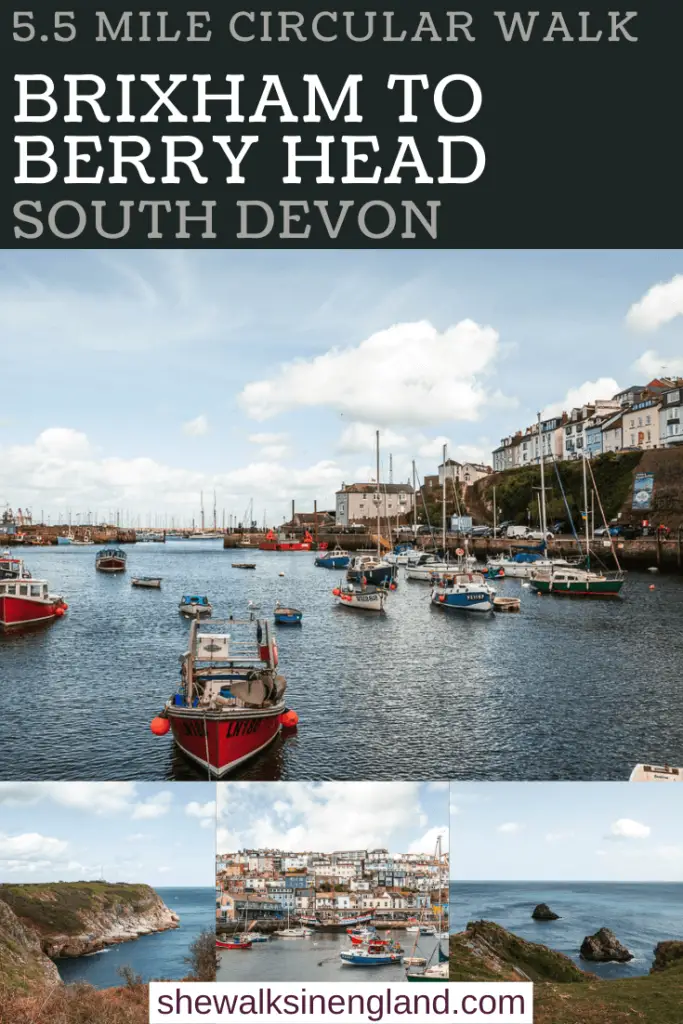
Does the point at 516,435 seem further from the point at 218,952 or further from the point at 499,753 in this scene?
the point at 218,952

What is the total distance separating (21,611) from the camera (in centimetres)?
2228

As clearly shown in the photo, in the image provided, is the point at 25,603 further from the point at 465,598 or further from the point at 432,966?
the point at 432,966

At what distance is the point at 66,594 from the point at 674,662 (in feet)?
66.0

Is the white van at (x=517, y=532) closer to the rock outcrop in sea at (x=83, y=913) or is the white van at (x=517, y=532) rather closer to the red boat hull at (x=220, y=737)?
the red boat hull at (x=220, y=737)

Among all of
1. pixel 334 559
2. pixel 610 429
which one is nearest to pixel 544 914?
pixel 334 559

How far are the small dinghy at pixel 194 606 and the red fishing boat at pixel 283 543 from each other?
1166 cm

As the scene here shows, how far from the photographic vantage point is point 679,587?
32906mm

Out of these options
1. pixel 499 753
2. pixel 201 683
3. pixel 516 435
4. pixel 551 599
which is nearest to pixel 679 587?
pixel 551 599

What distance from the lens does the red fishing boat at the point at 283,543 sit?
121ft

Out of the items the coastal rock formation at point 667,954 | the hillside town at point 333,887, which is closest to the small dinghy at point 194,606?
the hillside town at point 333,887

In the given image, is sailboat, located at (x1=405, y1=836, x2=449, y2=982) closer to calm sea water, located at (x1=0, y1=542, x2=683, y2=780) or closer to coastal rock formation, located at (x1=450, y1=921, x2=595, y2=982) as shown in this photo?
coastal rock formation, located at (x1=450, y1=921, x2=595, y2=982)

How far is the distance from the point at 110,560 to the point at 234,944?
28241 mm

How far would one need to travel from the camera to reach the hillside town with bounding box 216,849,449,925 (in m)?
5.69

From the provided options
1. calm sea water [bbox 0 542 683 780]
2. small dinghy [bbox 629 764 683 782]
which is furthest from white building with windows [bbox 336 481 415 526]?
small dinghy [bbox 629 764 683 782]
